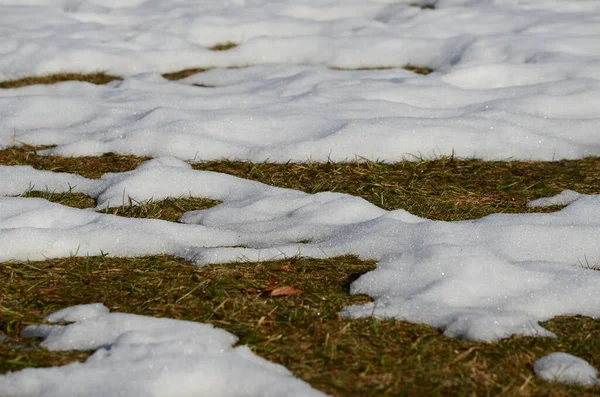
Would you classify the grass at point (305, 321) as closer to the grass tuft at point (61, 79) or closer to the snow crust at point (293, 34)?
the grass tuft at point (61, 79)

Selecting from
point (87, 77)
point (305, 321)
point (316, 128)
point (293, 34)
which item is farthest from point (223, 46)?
point (305, 321)

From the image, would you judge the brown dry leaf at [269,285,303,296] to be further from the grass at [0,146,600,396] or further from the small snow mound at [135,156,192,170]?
the small snow mound at [135,156,192,170]

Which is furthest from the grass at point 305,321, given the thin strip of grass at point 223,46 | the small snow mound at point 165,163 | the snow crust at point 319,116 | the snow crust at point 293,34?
the thin strip of grass at point 223,46

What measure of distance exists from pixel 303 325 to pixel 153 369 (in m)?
0.58

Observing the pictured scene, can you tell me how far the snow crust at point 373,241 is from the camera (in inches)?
106

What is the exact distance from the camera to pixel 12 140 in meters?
4.95

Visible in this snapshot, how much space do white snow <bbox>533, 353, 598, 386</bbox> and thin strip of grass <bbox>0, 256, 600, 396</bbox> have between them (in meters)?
0.04

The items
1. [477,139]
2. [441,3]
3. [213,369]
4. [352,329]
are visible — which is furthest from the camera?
[441,3]

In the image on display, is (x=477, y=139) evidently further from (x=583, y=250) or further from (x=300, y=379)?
(x=300, y=379)

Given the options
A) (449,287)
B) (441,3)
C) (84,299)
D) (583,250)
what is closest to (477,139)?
(583,250)

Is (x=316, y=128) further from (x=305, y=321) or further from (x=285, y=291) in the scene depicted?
(x=305, y=321)

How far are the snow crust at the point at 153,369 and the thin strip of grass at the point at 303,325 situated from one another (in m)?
0.08

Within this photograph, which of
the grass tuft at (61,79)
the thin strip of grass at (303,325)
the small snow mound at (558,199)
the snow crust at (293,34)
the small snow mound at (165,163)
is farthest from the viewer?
the snow crust at (293,34)

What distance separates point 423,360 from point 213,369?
0.63m
